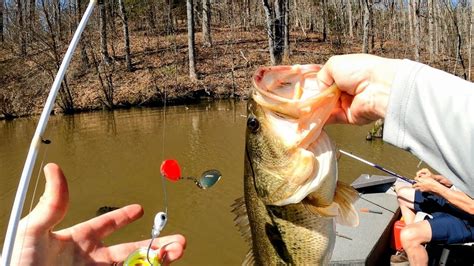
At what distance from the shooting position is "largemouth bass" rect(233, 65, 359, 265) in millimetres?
1582

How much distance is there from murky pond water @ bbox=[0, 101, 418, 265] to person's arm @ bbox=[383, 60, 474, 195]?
256 centimetres

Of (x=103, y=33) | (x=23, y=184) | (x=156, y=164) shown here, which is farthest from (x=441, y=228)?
(x=103, y=33)

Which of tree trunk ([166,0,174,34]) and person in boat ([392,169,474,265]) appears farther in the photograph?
tree trunk ([166,0,174,34])

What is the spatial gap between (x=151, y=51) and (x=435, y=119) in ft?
91.7

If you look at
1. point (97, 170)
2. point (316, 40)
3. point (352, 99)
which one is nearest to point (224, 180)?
point (97, 170)

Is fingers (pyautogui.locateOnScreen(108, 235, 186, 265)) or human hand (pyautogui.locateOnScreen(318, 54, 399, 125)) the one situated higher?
human hand (pyautogui.locateOnScreen(318, 54, 399, 125))

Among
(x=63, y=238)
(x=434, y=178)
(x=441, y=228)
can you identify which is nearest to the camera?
(x=63, y=238)

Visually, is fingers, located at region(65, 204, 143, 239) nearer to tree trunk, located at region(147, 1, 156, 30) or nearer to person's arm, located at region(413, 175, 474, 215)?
person's arm, located at region(413, 175, 474, 215)

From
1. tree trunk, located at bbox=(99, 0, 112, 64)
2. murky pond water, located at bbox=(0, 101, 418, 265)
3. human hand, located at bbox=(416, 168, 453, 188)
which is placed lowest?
murky pond water, located at bbox=(0, 101, 418, 265)

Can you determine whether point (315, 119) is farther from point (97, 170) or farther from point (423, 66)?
point (97, 170)

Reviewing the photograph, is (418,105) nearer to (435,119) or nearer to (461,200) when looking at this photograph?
(435,119)

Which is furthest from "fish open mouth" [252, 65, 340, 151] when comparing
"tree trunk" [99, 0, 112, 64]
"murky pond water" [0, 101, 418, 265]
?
"tree trunk" [99, 0, 112, 64]

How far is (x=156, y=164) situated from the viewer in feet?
34.6

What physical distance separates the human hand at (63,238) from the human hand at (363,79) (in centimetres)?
115
